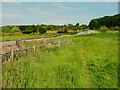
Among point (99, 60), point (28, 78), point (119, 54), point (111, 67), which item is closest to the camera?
point (28, 78)

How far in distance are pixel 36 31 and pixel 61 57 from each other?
8346 cm

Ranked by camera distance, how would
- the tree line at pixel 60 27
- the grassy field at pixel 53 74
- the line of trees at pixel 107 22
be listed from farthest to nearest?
the line of trees at pixel 107 22, the tree line at pixel 60 27, the grassy field at pixel 53 74

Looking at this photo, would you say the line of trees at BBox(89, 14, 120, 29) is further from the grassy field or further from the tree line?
the grassy field

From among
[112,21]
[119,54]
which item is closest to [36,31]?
[112,21]

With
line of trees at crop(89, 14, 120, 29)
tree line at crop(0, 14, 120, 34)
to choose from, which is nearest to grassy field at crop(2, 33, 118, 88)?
tree line at crop(0, 14, 120, 34)

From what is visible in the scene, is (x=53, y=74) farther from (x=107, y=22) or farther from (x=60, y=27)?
(x=107, y=22)

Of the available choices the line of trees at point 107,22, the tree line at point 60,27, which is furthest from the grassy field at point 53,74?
the line of trees at point 107,22

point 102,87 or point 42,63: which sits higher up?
point 42,63

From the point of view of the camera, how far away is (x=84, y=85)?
1401 centimetres

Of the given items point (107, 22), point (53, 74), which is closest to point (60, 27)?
point (107, 22)

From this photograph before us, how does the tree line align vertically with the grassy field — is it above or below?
above

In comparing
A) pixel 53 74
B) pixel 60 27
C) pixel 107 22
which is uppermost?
pixel 107 22

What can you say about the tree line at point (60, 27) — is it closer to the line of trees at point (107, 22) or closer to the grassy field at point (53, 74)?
the line of trees at point (107, 22)

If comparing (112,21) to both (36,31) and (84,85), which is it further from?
(84,85)
